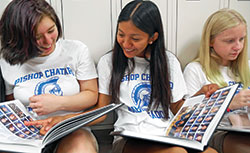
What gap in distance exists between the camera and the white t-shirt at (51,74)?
0.98 meters

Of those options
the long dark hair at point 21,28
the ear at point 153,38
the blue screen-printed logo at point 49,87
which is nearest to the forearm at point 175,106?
the ear at point 153,38

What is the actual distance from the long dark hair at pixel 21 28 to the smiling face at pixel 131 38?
28cm

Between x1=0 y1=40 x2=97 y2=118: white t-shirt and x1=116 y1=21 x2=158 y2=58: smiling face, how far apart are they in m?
0.21

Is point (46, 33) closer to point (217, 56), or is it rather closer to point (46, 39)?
point (46, 39)

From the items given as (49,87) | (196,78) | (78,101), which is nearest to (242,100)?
(196,78)

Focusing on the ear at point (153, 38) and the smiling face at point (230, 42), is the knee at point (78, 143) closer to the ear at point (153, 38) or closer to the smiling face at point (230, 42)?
the ear at point (153, 38)

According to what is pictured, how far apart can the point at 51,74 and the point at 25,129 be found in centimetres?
29

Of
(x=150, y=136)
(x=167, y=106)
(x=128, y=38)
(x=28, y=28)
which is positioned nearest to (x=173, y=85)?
(x=167, y=106)

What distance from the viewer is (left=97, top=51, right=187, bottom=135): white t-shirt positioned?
979 millimetres

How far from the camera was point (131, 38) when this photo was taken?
929mm

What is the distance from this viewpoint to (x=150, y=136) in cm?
69

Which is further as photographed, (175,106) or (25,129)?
(175,106)

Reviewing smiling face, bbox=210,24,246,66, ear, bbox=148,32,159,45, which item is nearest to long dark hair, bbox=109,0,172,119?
ear, bbox=148,32,159,45

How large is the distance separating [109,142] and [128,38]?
0.62m
